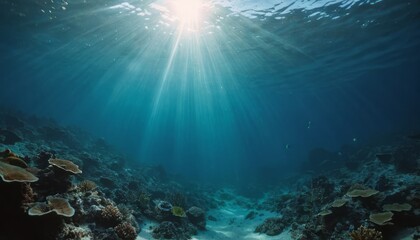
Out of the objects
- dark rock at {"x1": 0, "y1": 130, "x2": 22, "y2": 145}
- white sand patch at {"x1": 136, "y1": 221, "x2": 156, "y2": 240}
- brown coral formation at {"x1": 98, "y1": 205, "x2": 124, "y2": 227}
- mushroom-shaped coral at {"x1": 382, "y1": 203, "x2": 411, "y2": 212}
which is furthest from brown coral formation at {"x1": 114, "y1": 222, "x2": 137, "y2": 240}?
dark rock at {"x1": 0, "y1": 130, "x2": 22, "y2": 145}

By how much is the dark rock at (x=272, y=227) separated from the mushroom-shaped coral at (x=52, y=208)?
9438mm

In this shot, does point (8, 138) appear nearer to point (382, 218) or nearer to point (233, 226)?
point (233, 226)

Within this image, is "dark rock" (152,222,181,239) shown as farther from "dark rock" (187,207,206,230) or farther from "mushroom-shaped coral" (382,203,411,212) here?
"mushroom-shaped coral" (382,203,411,212)

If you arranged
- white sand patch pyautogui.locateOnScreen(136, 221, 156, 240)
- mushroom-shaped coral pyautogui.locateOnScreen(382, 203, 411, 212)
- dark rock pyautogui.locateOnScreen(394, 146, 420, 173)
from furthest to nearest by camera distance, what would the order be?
dark rock pyautogui.locateOnScreen(394, 146, 420, 173) → white sand patch pyautogui.locateOnScreen(136, 221, 156, 240) → mushroom-shaped coral pyautogui.locateOnScreen(382, 203, 411, 212)

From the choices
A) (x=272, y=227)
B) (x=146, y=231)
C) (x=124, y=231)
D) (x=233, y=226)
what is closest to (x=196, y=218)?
(x=233, y=226)

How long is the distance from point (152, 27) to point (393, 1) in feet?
62.6

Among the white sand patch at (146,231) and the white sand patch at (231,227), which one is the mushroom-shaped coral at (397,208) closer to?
the white sand patch at (231,227)

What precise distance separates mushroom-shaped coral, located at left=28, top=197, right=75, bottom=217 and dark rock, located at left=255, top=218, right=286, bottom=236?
9438 millimetres

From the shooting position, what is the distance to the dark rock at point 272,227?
12.4 meters

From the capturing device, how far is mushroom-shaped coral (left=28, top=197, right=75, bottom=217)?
17.5 feet

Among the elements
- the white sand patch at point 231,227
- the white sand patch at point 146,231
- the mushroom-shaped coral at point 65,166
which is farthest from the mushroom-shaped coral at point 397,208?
the mushroom-shaped coral at point 65,166

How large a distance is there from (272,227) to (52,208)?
10.2m

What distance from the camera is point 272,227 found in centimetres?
1289

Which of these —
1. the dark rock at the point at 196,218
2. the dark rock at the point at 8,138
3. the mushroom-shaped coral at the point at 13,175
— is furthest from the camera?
the dark rock at the point at 8,138
